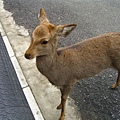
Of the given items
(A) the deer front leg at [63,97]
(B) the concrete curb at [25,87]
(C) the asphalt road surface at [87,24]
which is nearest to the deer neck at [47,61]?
(A) the deer front leg at [63,97]

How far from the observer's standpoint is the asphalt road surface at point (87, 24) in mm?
4035

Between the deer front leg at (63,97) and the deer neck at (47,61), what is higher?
the deer neck at (47,61)

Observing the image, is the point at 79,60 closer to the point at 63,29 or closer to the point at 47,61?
the point at 47,61

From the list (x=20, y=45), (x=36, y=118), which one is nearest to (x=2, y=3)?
(x=20, y=45)

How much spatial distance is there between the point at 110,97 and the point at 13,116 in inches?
65.6

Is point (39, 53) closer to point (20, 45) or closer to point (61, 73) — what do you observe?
point (61, 73)

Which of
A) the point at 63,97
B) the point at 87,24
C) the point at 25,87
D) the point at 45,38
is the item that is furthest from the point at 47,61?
the point at 87,24

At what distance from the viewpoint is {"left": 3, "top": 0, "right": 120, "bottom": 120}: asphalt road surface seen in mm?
4035

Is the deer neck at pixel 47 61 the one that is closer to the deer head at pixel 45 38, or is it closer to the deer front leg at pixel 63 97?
the deer head at pixel 45 38

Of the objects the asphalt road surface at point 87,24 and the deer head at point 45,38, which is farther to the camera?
the asphalt road surface at point 87,24

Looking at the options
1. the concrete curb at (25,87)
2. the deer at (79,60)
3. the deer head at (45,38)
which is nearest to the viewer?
the deer head at (45,38)

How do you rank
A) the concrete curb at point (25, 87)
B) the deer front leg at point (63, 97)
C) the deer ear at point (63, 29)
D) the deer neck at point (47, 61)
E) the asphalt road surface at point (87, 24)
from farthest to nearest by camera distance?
the asphalt road surface at point (87, 24)
the concrete curb at point (25, 87)
the deer front leg at point (63, 97)
the deer neck at point (47, 61)
the deer ear at point (63, 29)

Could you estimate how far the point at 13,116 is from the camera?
12.6ft

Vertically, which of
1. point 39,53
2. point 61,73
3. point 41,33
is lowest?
point 61,73
